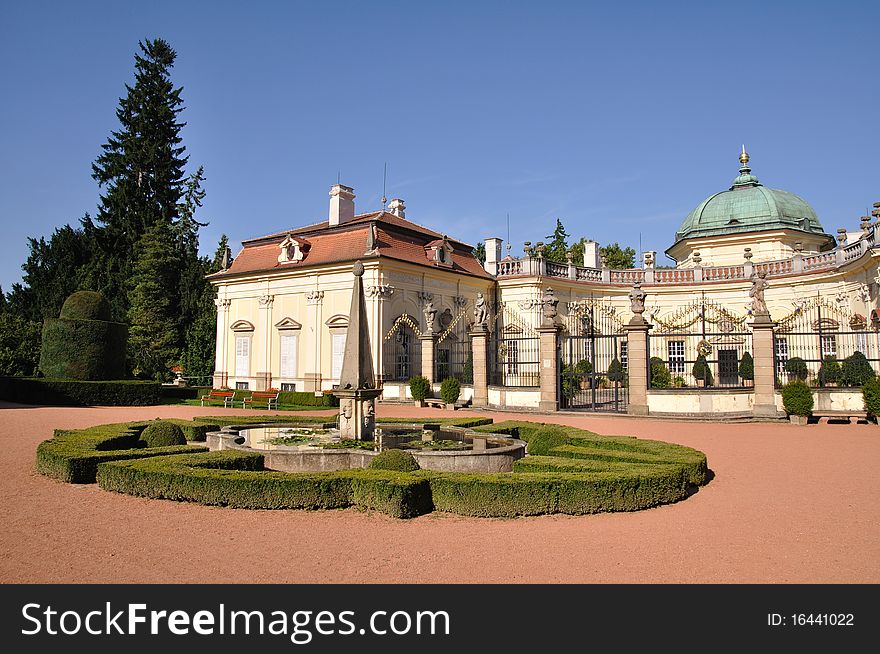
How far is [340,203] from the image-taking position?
1401 inches

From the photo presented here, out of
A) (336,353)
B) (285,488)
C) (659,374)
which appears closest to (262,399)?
(336,353)

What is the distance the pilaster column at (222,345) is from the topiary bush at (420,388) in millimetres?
13848

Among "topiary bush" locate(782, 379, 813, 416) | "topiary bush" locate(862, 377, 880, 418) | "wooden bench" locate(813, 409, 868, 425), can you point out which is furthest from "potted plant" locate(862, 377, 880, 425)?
"topiary bush" locate(782, 379, 813, 416)

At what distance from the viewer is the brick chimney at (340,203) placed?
117 ft

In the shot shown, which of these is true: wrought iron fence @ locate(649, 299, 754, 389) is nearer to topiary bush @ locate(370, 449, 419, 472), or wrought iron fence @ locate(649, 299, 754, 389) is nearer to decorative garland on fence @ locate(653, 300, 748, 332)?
decorative garland on fence @ locate(653, 300, 748, 332)

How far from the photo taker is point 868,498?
29.8ft

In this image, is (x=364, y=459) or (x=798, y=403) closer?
(x=364, y=459)

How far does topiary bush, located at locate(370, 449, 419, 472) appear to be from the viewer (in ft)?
30.5

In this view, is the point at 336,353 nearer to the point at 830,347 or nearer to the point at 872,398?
the point at 872,398

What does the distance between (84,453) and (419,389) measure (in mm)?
17436

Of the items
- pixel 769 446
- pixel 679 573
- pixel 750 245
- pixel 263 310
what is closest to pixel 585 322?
pixel 750 245

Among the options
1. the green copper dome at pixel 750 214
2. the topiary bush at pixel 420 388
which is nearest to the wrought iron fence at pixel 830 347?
the green copper dome at pixel 750 214

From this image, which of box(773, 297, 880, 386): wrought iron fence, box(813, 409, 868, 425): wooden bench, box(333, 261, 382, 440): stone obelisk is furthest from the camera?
box(773, 297, 880, 386): wrought iron fence

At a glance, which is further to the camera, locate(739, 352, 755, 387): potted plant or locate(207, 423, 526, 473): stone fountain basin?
locate(739, 352, 755, 387): potted plant
